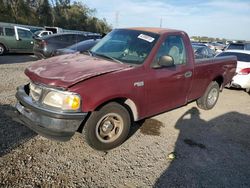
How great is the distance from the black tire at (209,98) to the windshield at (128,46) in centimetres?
240

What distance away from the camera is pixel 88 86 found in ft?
9.89

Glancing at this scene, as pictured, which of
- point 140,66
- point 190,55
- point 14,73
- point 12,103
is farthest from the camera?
point 14,73

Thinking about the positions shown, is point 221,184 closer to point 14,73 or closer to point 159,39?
point 159,39

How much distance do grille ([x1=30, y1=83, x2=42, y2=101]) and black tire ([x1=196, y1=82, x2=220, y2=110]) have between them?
4037mm

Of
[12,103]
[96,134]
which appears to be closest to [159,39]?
[96,134]

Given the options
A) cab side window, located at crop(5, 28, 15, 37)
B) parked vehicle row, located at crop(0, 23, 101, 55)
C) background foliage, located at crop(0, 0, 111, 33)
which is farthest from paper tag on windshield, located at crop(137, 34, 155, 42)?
background foliage, located at crop(0, 0, 111, 33)

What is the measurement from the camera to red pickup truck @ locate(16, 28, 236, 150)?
9.89 feet

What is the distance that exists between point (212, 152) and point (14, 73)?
291 inches

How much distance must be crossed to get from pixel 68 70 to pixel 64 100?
0.53m

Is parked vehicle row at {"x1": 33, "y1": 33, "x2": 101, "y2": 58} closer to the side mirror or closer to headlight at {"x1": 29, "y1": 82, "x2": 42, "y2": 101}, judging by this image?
headlight at {"x1": 29, "y1": 82, "x2": 42, "y2": 101}

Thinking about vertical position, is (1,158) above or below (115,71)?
below

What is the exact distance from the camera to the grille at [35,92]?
3187 mm

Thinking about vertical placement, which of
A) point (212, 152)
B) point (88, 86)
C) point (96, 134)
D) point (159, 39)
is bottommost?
point (212, 152)

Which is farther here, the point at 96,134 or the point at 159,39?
the point at 159,39
